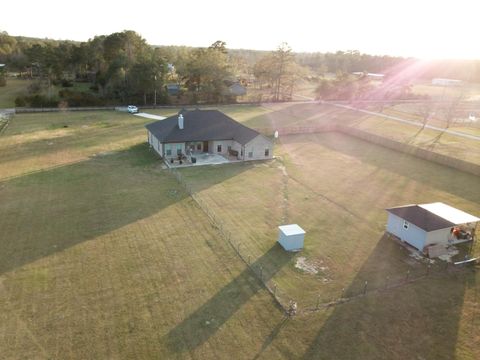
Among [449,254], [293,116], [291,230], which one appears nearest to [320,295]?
[291,230]

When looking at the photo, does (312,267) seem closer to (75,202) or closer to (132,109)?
(75,202)

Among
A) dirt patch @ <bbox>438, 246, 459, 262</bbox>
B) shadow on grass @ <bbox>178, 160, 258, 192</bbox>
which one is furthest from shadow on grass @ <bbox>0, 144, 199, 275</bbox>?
dirt patch @ <bbox>438, 246, 459, 262</bbox>

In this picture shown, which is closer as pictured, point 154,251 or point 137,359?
point 137,359

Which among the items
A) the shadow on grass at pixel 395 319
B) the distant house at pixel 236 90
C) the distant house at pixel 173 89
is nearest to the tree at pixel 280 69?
the distant house at pixel 236 90

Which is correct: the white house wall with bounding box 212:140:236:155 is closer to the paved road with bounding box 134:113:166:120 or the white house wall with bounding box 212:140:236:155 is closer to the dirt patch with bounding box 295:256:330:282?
the dirt patch with bounding box 295:256:330:282

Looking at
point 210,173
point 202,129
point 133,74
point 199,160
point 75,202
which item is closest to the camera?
point 75,202

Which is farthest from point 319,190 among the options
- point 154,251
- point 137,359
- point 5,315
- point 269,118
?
point 269,118

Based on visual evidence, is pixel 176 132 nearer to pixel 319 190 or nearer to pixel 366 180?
pixel 319 190
